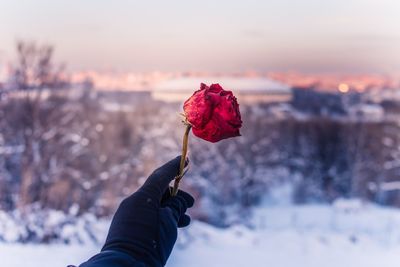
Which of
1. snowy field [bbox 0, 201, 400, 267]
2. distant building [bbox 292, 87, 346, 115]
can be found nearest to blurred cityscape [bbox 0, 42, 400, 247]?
distant building [bbox 292, 87, 346, 115]

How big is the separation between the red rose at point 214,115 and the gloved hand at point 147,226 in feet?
0.21

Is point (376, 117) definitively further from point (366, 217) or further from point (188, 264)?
point (188, 264)

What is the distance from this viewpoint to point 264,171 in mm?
8039

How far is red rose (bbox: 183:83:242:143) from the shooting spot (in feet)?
1.60

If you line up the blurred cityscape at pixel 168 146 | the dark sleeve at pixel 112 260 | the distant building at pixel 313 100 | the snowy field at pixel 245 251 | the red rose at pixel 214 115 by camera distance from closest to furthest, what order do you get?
the dark sleeve at pixel 112 260, the red rose at pixel 214 115, the snowy field at pixel 245 251, the distant building at pixel 313 100, the blurred cityscape at pixel 168 146

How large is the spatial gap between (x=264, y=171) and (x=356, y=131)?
178cm

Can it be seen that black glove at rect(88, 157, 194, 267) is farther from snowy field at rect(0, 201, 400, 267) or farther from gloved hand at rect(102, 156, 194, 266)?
snowy field at rect(0, 201, 400, 267)

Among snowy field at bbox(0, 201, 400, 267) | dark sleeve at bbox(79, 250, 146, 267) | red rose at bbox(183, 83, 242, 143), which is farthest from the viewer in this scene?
snowy field at bbox(0, 201, 400, 267)

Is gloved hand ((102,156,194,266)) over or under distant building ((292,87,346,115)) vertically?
over

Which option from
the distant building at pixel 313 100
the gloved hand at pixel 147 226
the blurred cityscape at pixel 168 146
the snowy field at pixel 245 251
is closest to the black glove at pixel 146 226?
the gloved hand at pixel 147 226

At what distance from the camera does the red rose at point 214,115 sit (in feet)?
1.60

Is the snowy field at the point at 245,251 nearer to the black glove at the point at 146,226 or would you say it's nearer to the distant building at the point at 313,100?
the black glove at the point at 146,226

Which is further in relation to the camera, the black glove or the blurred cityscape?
the blurred cityscape

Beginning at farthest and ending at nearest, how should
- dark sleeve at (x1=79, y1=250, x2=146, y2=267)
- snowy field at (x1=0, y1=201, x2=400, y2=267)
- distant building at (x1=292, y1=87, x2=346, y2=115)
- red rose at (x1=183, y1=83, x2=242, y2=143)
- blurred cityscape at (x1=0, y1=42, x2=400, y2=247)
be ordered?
blurred cityscape at (x1=0, y1=42, x2=400, y2=247)
distant building at (x1=292, y1=87, x2=346, y2=115)
snowy field at (x1=0, y1=201, x2=400, y2=267)
red rose at (x1=183, y1=83, x2=242, y2=143)
dark sleeve at (x1=79, y1=250, x2=146, y2=267)
